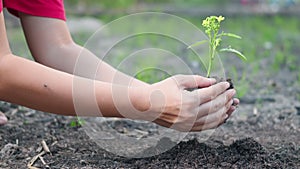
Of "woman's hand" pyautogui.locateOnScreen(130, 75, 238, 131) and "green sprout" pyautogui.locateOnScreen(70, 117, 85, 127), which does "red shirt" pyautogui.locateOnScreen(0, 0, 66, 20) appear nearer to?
"green sprout" pyautogui.locateOnScreen(70, 117, 85, 127)

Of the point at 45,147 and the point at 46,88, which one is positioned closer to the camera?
the point at 46,88

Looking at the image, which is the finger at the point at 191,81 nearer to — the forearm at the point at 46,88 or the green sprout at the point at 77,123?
the forearm at the point at 46,88

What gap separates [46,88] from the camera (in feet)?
5.46

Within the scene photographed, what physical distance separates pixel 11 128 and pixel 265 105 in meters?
1.47

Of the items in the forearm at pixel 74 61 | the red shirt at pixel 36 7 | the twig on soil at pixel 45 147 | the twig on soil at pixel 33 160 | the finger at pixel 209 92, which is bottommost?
the twig on soil at pixel 33 160

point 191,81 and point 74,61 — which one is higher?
point 191,81

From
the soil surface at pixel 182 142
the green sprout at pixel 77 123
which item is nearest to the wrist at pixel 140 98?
the soil surface at pixel 182 142

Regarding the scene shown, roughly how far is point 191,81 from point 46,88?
1.52ft

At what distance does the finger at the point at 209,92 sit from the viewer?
164 centimetres

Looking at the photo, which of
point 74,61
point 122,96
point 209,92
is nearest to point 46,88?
point 122,96

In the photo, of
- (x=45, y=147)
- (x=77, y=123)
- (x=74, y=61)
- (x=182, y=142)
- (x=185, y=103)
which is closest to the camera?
(x=185, y=103)

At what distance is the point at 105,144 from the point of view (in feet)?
7.00

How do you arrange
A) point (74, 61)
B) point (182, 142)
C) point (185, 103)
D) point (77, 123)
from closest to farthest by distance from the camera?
point (185, 103) < point (182, 142) < point (74, 61) < point (77, 123)

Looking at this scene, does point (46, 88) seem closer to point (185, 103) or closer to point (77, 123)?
point (185, 103)
